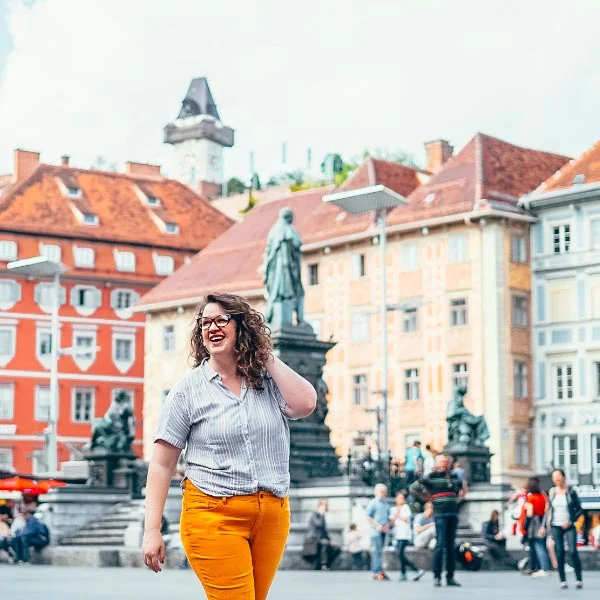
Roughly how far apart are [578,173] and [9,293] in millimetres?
27306

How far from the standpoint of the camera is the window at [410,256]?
63.6 metres

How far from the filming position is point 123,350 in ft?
259

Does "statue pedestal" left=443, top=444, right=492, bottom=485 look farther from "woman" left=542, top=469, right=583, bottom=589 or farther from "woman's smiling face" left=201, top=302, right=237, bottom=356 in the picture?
"woman's smiling face" left=201, top=302, right=237, bottom=356

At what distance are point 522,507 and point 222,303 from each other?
17.7m

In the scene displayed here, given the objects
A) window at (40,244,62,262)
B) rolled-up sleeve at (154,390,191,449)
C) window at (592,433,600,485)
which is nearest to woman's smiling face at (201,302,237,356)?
rolled-up sleeve at (154,390,191,449)

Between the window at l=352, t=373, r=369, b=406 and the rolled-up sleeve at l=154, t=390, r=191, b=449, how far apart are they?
191ft

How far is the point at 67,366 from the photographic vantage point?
254 ft

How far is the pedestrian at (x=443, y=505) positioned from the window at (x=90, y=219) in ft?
193

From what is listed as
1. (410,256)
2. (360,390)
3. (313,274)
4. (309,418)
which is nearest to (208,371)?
(309,418)

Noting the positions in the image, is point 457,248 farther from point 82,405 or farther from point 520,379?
point 82,405

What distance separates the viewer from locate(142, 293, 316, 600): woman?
662 cm

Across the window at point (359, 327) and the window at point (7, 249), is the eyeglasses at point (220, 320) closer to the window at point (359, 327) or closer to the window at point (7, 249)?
the window at point (359, 327)

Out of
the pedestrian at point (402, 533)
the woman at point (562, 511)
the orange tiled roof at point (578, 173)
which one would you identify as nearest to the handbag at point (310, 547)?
the pedestrian at point (402, 533)

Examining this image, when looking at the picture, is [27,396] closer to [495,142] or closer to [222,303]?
[495,142]
